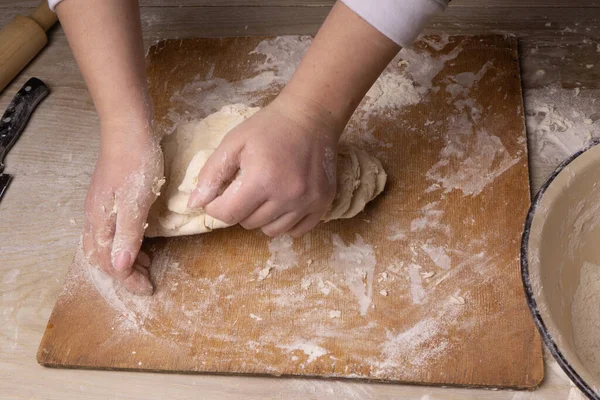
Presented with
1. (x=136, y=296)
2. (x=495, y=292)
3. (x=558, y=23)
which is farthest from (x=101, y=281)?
(x=558, y=23)

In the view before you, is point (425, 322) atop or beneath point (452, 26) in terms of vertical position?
beneath

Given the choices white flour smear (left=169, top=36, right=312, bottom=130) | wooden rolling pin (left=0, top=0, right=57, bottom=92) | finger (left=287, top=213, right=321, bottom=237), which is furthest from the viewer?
wooden rolling pin (left=0, top=0, right=57, bottom=92)

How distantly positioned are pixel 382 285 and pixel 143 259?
17.6 inches

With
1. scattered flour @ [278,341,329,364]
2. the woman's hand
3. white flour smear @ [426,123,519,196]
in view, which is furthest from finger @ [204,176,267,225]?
white flour smear @ [426,123,519,196]

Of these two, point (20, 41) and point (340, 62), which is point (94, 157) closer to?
point (20, 41)

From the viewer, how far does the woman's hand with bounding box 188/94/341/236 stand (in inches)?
41.7

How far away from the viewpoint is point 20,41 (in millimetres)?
1609

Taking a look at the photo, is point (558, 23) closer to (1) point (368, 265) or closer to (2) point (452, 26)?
(2) point (452, 26)

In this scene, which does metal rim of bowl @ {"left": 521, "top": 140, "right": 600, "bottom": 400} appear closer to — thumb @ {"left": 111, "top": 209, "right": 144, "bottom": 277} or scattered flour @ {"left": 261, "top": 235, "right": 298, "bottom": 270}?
scattered flour @ {"left": 261, "top": 235, "right": 298, "bottom": 270}

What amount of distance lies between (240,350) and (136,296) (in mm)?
235

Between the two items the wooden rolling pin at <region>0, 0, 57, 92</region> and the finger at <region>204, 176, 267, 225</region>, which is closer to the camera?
the finger at <region>204, 176, 267, 225</region>

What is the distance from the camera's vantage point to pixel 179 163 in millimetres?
1207

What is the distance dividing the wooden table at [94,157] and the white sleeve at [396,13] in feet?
1.46

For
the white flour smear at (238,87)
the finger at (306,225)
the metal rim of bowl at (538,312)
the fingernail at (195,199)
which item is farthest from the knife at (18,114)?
the metal rim of bowl at (538,312)
